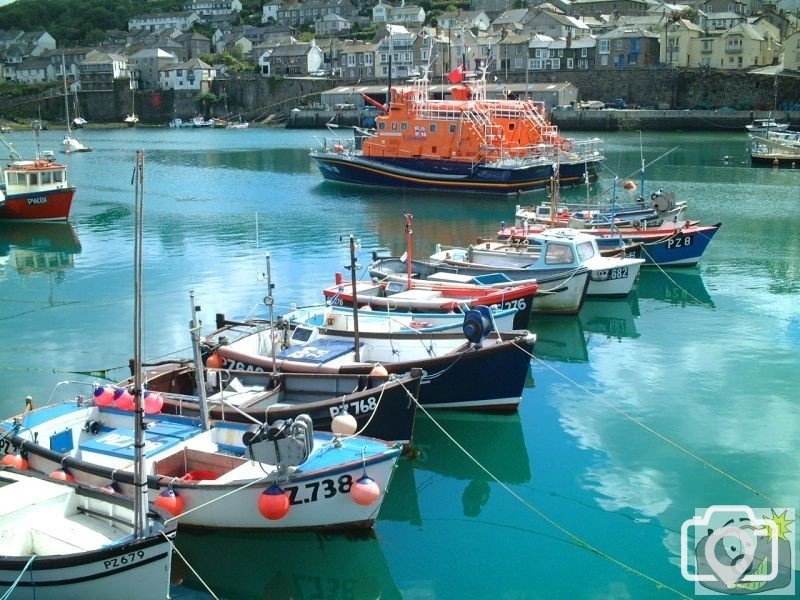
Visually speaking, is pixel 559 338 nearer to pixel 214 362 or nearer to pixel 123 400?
pixel 214 362

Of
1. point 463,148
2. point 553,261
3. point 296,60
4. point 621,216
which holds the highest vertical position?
point 296,60

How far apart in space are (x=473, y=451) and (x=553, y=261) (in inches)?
304

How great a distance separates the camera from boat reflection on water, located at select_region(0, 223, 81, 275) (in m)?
27.0

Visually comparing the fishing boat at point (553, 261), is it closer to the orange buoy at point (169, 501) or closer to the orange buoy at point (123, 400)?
the orange buoy at point (123, 400)

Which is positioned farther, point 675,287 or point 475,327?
point 675,287

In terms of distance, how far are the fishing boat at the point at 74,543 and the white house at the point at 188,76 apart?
108804mm

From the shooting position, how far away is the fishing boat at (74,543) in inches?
309

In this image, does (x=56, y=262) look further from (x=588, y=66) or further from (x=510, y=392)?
(x=588, y=66)

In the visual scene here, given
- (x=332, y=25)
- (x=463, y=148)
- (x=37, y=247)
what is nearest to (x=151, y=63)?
(x=332, y=25)

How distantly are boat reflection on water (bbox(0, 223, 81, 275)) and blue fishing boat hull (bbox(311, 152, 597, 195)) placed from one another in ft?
46.9

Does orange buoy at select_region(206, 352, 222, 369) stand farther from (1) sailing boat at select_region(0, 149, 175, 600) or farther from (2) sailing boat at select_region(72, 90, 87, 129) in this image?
(2) sailing boat at select_region(72, 90, 87, 129)

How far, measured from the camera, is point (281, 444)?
359 inches

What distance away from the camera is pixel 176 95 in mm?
112938

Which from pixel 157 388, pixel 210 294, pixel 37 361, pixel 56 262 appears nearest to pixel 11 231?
pixel 56 262
